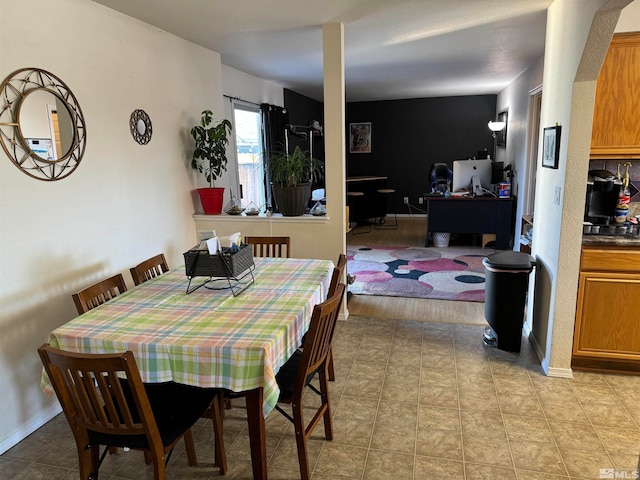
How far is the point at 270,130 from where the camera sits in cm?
578

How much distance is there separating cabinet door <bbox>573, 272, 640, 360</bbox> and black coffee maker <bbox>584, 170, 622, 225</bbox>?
411 mm

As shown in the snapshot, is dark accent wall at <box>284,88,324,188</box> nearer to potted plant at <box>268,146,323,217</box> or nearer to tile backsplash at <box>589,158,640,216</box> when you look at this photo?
potted plant at <box>268,146,323,217</box>

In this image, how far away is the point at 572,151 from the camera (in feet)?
8.26

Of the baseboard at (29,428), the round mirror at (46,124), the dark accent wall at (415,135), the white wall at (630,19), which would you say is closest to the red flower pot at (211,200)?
the round mirror at (46,124)

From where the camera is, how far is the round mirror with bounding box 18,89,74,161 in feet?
7.42

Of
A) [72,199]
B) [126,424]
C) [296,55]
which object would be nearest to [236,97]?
[296,55]

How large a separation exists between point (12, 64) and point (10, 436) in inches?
73.5

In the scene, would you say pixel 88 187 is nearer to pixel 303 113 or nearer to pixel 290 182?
pixel 290 182

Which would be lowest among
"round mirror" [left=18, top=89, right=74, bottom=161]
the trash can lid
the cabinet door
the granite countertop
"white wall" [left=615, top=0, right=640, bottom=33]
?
the cabinet door

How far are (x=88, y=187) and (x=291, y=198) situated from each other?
4.98 ft

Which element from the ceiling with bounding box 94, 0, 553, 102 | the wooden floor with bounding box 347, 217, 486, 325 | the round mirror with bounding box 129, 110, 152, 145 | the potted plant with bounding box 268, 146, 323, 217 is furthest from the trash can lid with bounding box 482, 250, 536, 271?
the round mirror with bounding box 129, 110, 152, 145

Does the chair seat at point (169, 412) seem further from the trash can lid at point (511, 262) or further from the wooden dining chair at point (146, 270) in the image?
the trash can lid at point (511, 262)

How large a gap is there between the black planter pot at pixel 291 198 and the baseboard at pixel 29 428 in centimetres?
207

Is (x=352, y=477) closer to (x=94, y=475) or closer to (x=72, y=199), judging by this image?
(x=94, y=475)
